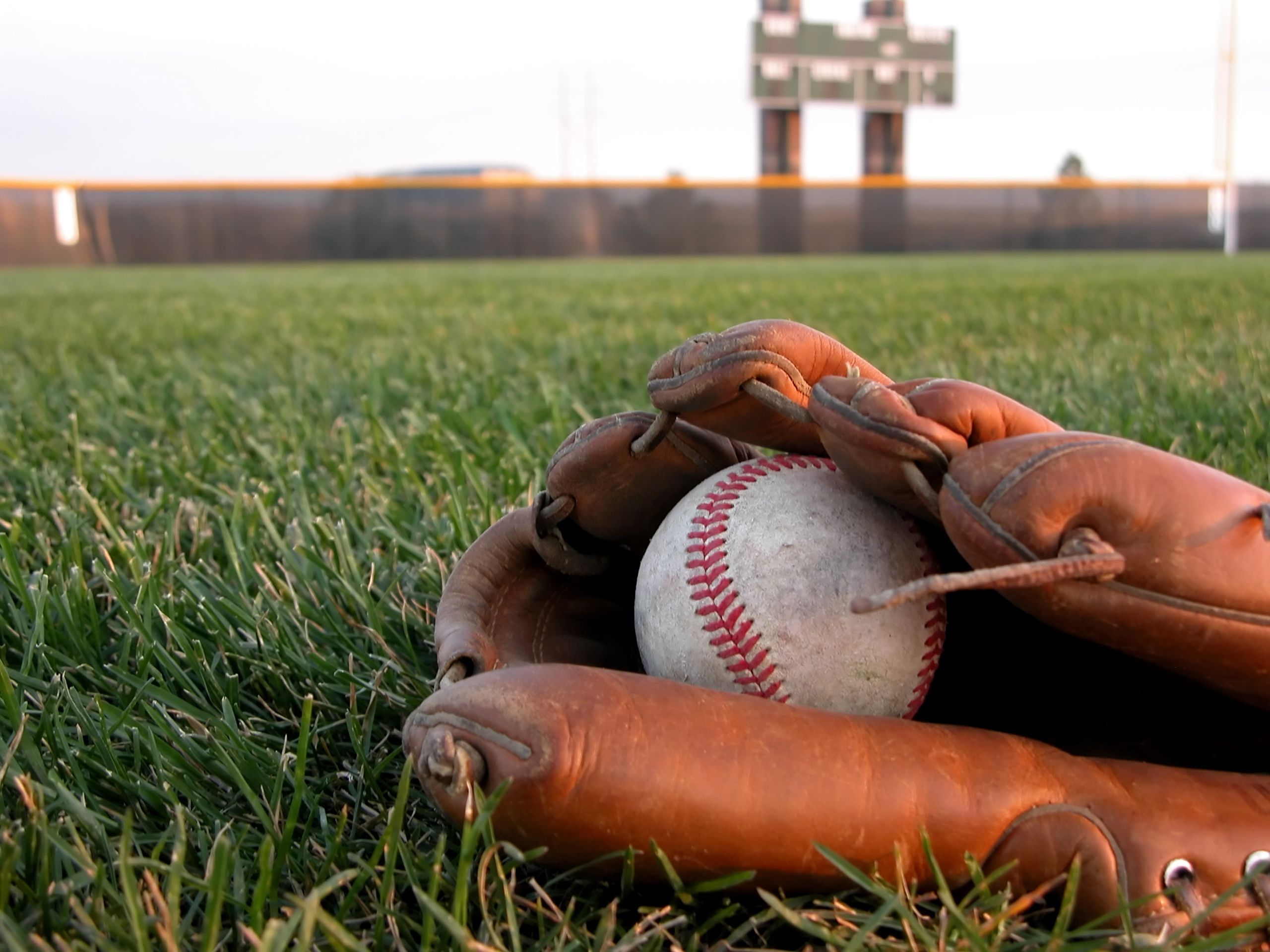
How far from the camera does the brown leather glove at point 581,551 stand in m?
1.31

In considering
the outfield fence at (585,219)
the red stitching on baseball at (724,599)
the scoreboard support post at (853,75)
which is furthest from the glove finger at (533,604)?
the scoreboard support post at (853,75)

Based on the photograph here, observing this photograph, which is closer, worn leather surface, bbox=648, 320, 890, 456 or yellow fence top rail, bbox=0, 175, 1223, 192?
worn leather surface, bbox=648, 320, 890, 456

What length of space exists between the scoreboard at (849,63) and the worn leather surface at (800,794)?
2489 cm

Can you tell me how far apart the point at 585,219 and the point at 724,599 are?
21.2 m

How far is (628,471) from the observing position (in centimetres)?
132

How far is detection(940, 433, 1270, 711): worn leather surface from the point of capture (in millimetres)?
960

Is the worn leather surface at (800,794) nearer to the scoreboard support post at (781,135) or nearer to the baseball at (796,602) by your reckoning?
the baseball at (796,602)

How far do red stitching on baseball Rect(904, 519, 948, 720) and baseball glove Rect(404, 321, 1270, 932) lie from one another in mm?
90

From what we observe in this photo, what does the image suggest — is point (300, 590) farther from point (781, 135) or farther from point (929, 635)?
point (781, 135)

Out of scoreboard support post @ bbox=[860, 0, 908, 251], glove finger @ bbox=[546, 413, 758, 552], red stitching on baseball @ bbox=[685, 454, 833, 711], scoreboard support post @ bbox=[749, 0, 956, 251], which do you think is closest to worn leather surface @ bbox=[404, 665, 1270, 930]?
red stitching on baseball @ bbox=[685, 454, 833, 711]

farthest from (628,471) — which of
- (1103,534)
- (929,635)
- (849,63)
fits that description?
(849,63)

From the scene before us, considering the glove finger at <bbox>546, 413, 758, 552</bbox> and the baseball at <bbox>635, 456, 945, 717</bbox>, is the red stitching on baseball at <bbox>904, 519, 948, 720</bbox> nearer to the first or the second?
the baseball at <bbox>635, 456, 945, 717</bbox>

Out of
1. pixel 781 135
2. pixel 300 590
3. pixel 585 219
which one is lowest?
pixel 300 590

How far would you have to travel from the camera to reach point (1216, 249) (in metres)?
22.6
